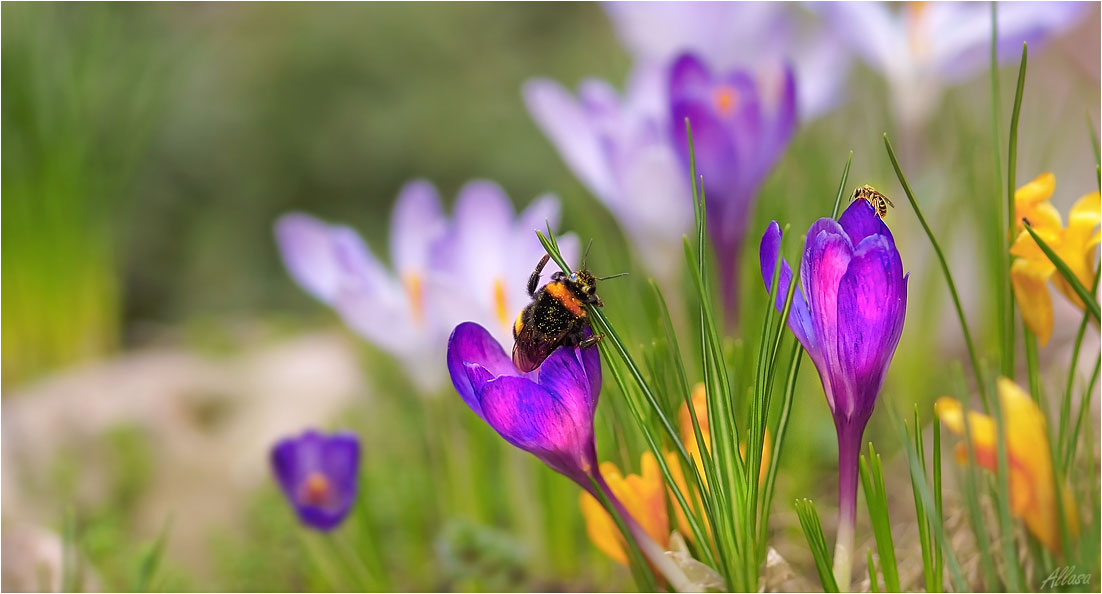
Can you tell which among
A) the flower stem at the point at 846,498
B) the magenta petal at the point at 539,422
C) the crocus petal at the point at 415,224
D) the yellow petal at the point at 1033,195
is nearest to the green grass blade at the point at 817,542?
the flower stem at the point at 846,498

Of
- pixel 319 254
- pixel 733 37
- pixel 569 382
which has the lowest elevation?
pixel 569 382

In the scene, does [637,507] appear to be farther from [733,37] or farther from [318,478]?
[733,37]

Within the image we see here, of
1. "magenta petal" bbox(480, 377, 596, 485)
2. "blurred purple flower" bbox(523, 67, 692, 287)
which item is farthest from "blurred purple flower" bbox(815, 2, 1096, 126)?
"magenta petal" bbox(480, 377, 596, 485)

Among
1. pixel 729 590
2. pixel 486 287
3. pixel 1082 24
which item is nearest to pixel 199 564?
pixel 486 287

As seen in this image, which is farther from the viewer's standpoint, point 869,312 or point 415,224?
point 415,224

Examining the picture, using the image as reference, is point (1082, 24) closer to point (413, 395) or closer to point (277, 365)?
point (413, 395)

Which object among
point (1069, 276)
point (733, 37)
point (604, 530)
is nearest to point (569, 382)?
point (604, 530)
